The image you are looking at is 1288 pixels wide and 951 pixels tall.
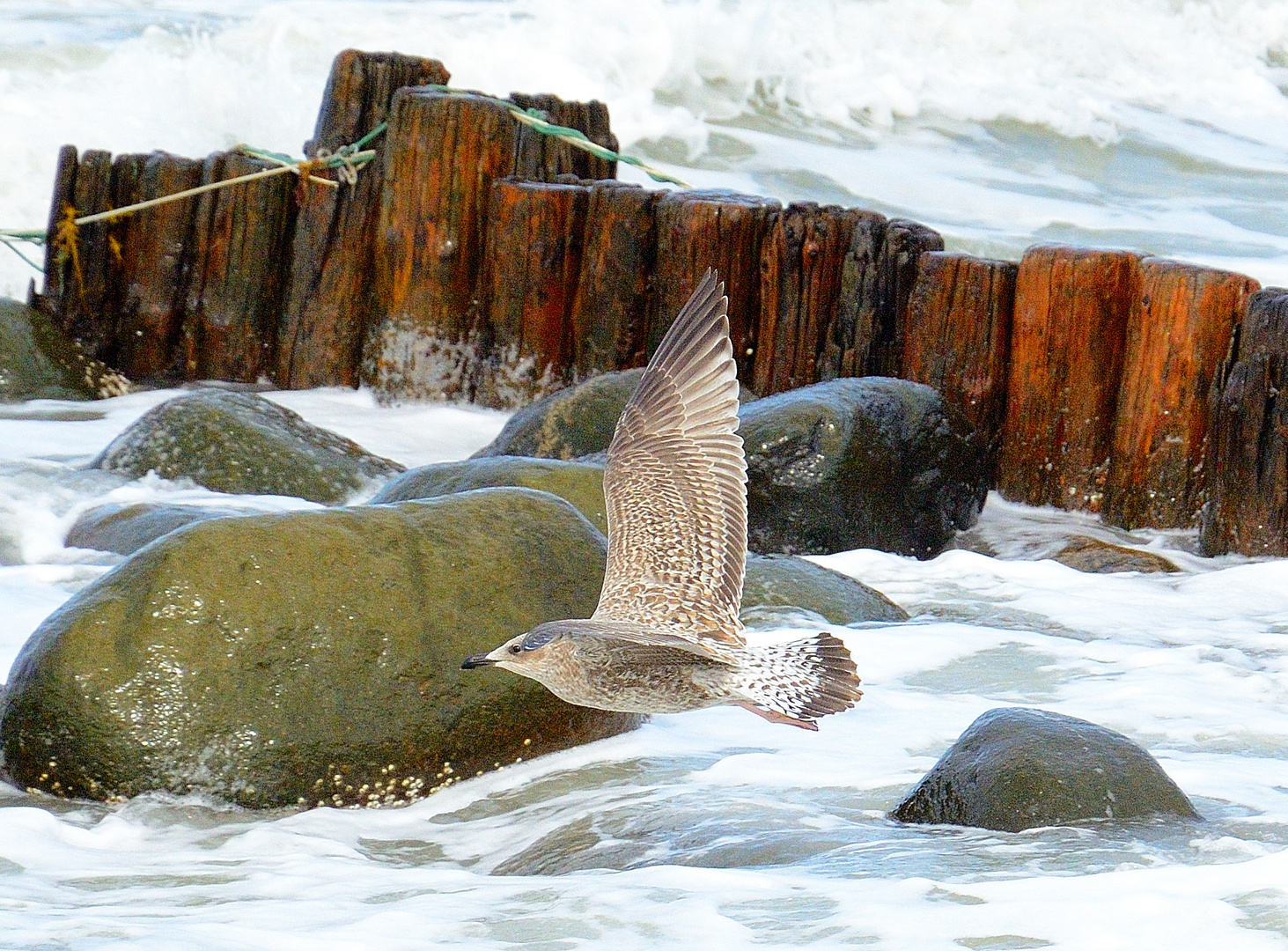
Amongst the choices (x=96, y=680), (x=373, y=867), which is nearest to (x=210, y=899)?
(x=373, y=867)

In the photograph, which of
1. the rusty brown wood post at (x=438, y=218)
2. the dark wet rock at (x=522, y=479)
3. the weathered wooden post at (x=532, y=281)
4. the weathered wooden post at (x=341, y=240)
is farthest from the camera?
the weathered wooden post at (x=341, y=240)

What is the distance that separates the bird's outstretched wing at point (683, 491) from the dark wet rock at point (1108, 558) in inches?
108

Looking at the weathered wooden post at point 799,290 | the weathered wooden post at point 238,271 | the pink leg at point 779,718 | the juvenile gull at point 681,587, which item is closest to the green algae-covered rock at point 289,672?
the juvenile gull at point 681,587

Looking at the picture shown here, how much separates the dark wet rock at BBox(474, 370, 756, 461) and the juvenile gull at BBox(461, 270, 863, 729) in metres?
2.48

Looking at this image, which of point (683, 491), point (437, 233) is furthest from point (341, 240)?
point (683, 491)

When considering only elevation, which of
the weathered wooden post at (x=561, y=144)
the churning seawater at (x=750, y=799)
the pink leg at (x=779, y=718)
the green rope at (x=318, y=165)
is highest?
the weathered wooden post at (x=561, y=144)

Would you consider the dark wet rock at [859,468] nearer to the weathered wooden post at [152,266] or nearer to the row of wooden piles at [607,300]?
the row of wooden piles at [607,300]

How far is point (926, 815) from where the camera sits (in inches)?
170

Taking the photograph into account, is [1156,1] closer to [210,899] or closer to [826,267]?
[826,267]

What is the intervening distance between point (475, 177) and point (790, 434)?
255cm

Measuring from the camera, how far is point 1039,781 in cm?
418

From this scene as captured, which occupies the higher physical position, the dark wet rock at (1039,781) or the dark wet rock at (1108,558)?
the dark wet rock at (1108,558)

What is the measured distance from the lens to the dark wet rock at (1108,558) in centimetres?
721

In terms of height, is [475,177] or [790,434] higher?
[475,177]
